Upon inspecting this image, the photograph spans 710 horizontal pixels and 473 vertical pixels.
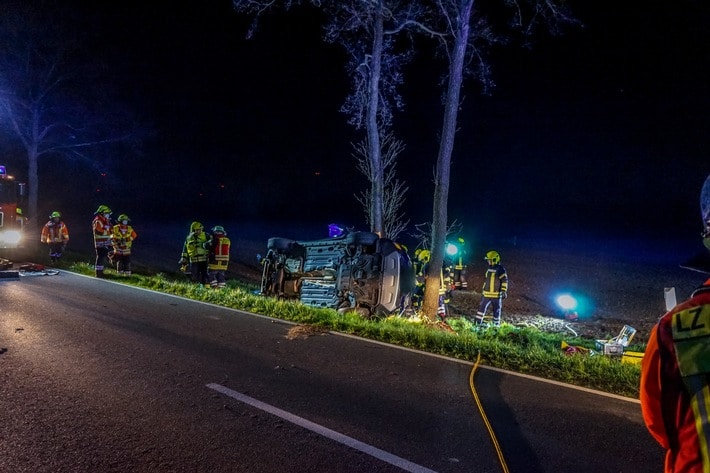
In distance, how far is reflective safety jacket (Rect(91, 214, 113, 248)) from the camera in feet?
43.9

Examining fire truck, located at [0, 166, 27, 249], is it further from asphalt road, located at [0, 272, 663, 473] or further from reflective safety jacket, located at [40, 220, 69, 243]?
asphalt road, located at [0, 272, 663, 473]

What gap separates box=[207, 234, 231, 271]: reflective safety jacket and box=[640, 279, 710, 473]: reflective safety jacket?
11.4 metres

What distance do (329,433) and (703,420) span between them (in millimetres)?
2878

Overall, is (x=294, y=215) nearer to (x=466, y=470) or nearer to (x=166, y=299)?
(x=166, y=299)

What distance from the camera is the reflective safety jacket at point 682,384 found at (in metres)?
1.25

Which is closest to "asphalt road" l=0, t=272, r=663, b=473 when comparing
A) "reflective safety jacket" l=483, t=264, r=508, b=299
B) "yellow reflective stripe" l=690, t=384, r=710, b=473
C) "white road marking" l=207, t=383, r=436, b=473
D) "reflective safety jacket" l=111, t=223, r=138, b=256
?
"white road marking" l=207, t=383, r=436, b=473

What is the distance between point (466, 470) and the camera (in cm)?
314

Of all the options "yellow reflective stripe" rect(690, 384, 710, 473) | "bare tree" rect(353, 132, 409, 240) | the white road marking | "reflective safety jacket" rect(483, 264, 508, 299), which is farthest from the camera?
"bare tree" rect(353, 132, 409, 240)

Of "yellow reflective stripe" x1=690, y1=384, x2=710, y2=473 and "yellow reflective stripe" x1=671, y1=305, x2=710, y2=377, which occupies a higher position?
"yellow reflective stripe" x1=671, y1=305, x2=710, y2=377

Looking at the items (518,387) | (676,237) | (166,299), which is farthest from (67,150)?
(676,237)

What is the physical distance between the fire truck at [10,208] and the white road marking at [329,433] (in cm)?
1560

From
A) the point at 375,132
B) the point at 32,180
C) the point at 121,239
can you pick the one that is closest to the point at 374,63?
the point at 375,132

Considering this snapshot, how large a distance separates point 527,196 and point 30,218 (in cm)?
3640

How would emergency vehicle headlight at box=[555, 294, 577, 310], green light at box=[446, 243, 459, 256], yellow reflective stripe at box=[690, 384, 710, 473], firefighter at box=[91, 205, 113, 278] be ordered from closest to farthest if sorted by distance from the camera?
yellow reflective stripe at box=[690, 384, 710, 473] → green light at box=[446, 243, 459, 256] → firefighter at box=[91, 205, 113, 278] → emergency vehicle headlight at box=[555, 294, 577, 310]
